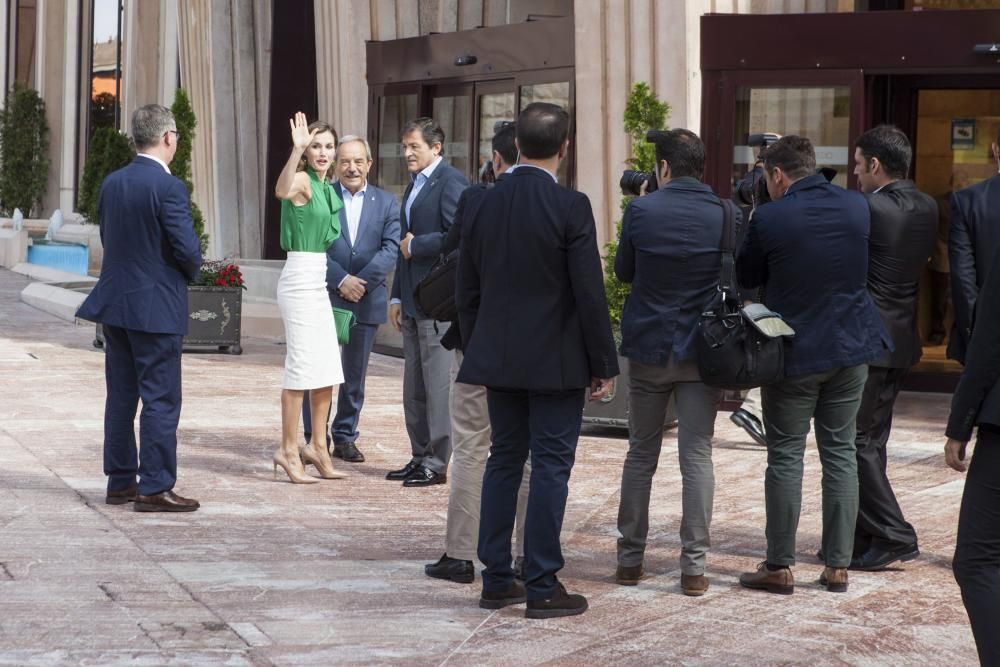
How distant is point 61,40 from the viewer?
1622 inches

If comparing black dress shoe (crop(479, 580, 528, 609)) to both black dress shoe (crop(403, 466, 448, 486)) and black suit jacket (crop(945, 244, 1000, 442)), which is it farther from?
black dress shoe (crop(403, 466, 448, 486))

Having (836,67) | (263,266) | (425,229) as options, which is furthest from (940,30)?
(263,266)

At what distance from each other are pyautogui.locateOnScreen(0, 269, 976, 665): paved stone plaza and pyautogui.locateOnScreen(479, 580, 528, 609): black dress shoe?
0.21 ft

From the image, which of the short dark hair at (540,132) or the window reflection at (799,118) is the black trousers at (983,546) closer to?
the short dark hair at (540,132)

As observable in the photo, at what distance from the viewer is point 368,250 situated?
8797 mm

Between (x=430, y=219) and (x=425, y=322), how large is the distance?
1.87 feet

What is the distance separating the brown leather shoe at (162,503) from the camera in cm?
723

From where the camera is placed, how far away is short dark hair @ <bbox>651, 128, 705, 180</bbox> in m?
5.91

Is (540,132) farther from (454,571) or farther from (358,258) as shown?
(358,258)

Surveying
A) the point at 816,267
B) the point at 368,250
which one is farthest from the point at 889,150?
the point at 368,250

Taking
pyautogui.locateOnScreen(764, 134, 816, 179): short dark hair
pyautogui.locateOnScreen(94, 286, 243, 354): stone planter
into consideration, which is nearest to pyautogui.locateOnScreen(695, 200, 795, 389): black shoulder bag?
pyautogui.locateOnScreen(764, 134, 816, 179): short dark hair

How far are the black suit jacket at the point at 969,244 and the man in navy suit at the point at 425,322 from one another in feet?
9.08

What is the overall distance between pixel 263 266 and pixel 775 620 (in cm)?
1462

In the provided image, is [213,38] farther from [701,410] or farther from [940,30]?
[701,410]
